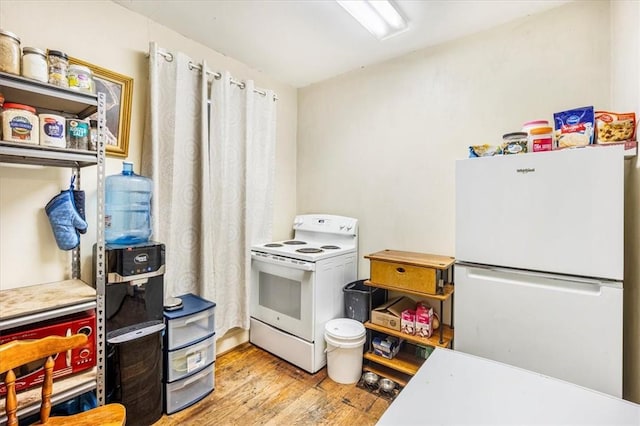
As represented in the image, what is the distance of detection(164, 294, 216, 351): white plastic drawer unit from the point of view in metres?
1.79

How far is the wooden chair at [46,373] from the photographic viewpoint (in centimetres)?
101

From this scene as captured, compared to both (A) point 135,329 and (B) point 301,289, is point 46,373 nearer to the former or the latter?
(A) point 135,329

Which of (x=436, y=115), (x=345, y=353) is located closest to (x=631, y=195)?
(x=436, y=115)

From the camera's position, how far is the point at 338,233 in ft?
8.78

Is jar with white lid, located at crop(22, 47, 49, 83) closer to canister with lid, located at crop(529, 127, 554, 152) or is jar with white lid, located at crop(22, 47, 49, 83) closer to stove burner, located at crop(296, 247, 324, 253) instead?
stove burner, located at crop(296, 247, 324, 253)

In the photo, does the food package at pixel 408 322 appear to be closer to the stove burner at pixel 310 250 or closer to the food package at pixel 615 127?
the stove burner at pixel 310 250

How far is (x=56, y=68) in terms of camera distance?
51.6 inches

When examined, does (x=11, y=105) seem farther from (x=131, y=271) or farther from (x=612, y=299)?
(x=612, y=299)

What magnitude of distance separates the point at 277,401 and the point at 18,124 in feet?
6.47

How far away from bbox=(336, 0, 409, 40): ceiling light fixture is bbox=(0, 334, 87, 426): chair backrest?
7.07 ft

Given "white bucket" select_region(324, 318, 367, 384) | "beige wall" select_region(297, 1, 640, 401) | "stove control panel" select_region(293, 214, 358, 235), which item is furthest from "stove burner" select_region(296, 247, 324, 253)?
"white bucket" select_region(324, 318, 367, 384)

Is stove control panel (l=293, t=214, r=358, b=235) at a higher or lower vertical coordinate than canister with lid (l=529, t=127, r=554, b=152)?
lower

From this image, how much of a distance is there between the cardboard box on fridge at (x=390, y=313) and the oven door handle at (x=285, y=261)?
572 mm

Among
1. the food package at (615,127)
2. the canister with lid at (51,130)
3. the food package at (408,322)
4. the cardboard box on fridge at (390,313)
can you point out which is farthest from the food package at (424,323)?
the canister with lid at (51,130)
